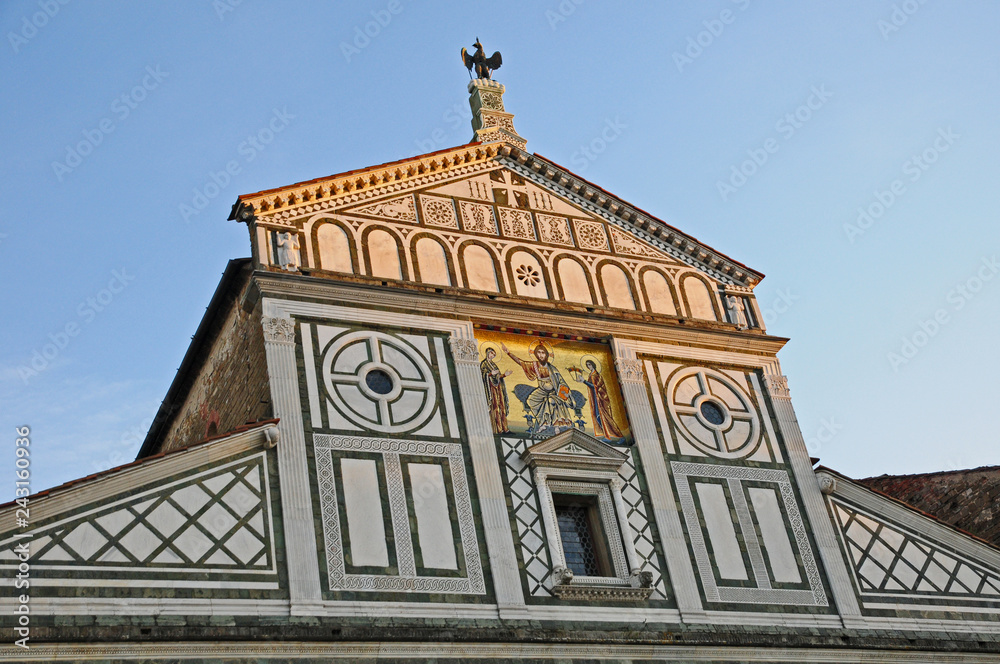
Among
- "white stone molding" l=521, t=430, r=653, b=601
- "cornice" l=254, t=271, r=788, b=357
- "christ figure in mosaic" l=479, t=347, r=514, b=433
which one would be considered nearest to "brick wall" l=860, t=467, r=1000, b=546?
"cornice" l=254, t=271, r=788, b=357

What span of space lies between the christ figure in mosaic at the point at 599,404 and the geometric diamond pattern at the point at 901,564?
372 cm

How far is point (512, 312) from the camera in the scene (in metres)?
18.5

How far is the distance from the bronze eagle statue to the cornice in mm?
5447

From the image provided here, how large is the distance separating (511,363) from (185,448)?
211 inches

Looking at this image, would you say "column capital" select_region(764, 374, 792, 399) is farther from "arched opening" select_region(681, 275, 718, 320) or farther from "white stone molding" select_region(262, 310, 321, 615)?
"white stone molding" select_region(262, 310, 321, 615)

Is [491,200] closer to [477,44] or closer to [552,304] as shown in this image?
[552,304]

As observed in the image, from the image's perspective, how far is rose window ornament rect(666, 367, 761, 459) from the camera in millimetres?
18672

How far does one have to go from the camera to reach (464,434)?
55.5 ft

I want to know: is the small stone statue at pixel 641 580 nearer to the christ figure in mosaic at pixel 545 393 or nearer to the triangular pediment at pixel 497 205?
the christ figure in mosaic at pixel 545 393

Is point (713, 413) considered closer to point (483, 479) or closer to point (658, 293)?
point (658, 293)

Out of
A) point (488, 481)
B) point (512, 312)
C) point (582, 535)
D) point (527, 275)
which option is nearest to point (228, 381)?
point (512, 312)

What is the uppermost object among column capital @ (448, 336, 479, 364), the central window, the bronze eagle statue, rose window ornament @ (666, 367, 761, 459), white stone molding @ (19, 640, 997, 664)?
the bronze eagle statue

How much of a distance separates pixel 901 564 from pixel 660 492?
4035 millimetres

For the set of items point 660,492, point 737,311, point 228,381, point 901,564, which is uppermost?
point 737,311
